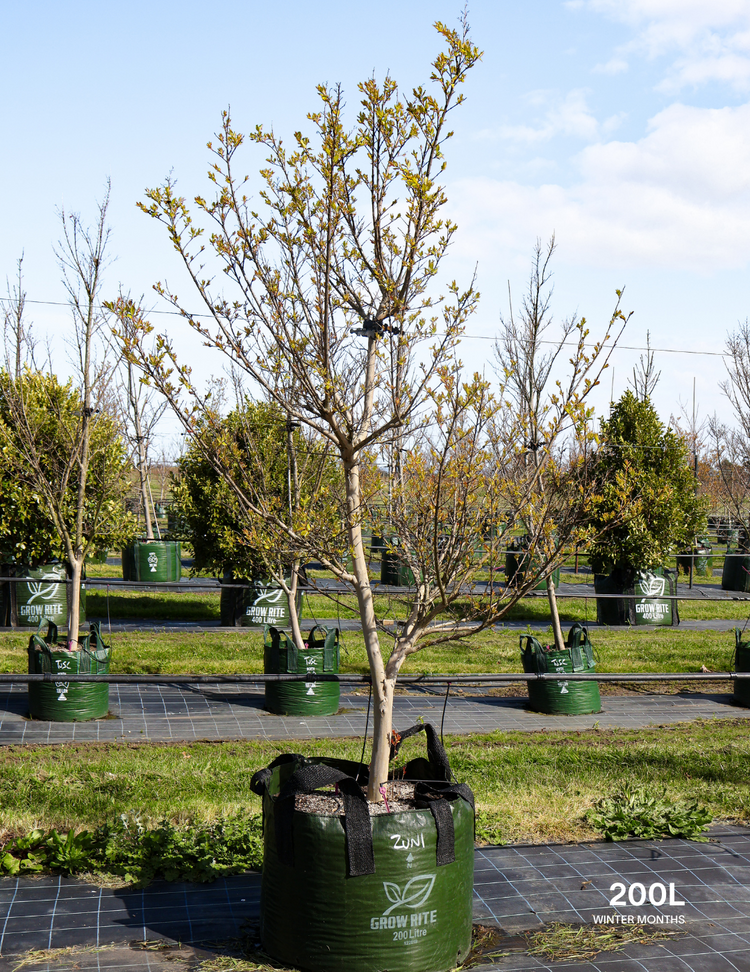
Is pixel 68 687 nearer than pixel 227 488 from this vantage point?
Yes

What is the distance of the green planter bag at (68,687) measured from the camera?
30.4 ft

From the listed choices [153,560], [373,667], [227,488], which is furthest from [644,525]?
[373,667]

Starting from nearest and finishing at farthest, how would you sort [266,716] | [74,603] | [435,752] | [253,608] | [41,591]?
[435,752] < [74,603] < [266,716] < [41,591] < [253,608]

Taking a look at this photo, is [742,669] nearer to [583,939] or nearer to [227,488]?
[227,488]

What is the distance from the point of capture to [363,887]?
351 centimetres

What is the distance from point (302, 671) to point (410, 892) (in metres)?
6.88

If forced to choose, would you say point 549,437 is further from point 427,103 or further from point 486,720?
point 486,720

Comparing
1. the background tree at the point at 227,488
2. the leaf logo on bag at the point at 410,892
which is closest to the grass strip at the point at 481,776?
the leaf logo on bag at the point at 410,892

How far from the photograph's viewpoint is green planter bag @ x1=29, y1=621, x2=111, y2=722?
364 inches

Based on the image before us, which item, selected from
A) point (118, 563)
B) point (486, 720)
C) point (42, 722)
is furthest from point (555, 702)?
point (118, 563)

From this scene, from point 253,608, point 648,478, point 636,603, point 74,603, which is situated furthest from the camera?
point 636,603

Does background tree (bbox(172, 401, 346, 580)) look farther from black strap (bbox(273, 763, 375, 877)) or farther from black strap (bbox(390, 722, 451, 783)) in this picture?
black strap (bbox(273, 763, 375, 877))

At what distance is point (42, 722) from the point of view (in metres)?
9.29

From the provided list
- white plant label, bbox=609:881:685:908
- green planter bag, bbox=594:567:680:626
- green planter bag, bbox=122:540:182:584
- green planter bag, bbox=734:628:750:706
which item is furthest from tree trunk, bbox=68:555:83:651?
green planter bag, bbox=122:540:182:584
